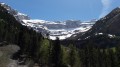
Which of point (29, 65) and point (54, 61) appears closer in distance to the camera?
point (29, 65)

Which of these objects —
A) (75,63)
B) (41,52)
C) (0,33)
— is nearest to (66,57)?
(75,63)

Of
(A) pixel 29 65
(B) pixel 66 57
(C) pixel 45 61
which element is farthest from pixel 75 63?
(A) pixel 29 65

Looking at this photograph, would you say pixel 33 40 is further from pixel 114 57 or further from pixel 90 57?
pixel 114 57

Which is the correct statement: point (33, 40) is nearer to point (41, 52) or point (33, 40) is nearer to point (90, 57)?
point (41, 52)

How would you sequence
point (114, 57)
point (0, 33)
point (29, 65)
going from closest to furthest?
1. point (29, 65)
2. point (114, 57)
3. point (0, 33)

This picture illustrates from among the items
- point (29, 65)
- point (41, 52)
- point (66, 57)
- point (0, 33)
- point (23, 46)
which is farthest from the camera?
point (0, 33)

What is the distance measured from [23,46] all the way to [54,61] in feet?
120

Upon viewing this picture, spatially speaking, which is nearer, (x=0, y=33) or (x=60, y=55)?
(x=60, y=55)

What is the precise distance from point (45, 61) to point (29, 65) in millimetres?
30052

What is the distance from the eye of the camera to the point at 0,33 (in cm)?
19550

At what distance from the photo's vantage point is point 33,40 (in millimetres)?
174000

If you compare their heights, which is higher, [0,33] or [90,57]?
[0,33]

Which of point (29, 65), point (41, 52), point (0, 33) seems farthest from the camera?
point (0, 33)

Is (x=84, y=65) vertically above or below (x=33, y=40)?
below
